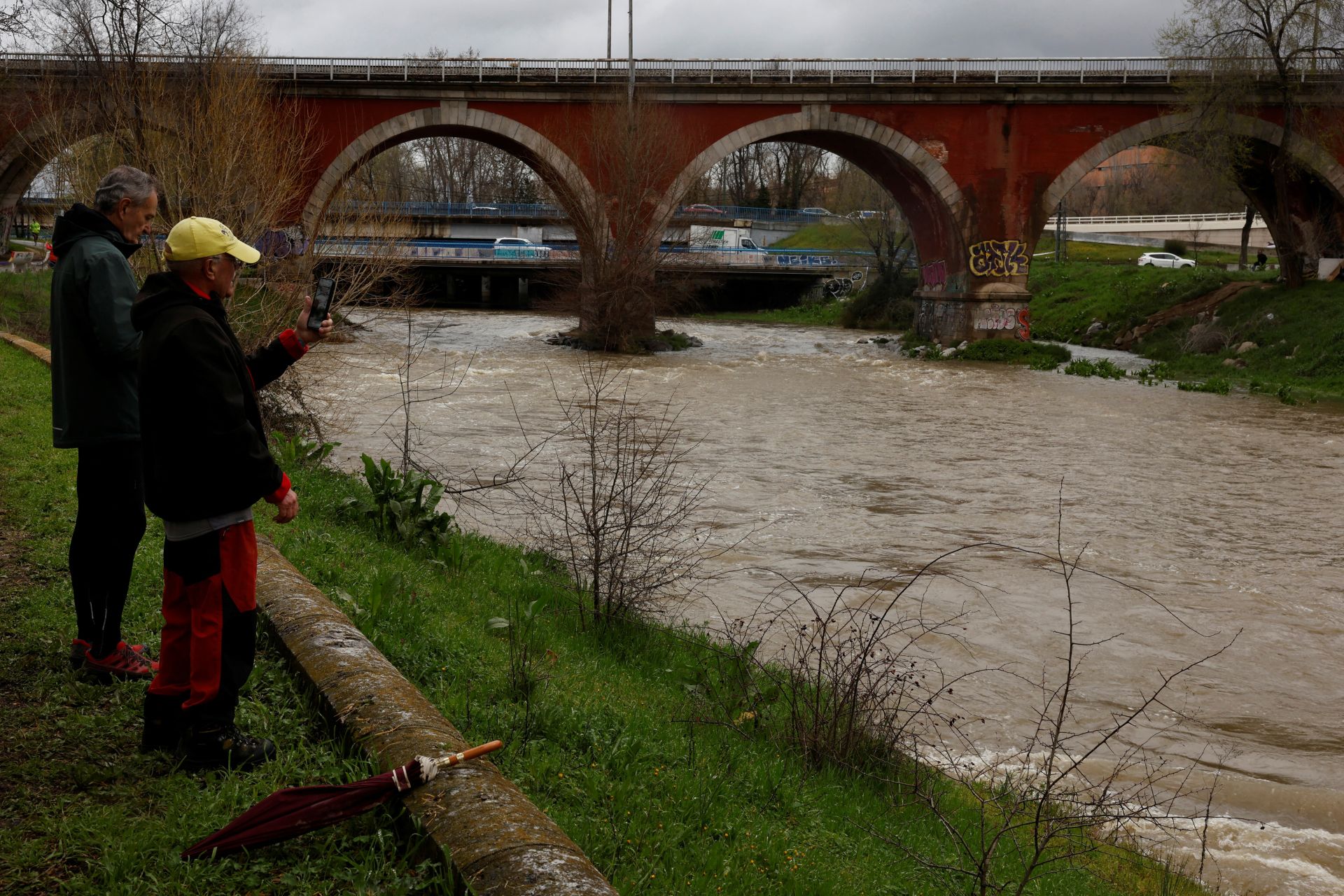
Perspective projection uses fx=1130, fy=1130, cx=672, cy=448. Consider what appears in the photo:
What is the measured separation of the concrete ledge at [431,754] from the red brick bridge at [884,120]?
27.2 meters

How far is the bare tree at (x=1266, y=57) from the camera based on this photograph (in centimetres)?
2756

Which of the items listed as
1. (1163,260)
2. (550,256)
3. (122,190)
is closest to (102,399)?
(122,190)

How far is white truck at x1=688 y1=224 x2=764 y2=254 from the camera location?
4038 cm

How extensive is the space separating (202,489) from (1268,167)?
120ft

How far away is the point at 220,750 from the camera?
3371mm

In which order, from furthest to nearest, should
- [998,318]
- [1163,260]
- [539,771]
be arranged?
1. [1163,260]
2. [998,318]
3. [539,771]

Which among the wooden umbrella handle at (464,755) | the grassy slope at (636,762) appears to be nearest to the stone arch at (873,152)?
the grassy slope at (636,762)

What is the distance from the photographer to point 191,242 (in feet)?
11.2

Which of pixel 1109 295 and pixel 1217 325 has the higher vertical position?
pixel 1109 295

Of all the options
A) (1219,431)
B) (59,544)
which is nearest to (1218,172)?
(1219,431)

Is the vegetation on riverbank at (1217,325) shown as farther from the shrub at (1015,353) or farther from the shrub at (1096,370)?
the shrub at (1015,353)

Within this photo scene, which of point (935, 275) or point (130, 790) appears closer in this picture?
point (130, 790)

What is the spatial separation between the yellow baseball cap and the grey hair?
0.78 meters

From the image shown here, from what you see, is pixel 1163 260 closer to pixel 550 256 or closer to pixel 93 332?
pixel 550 256
